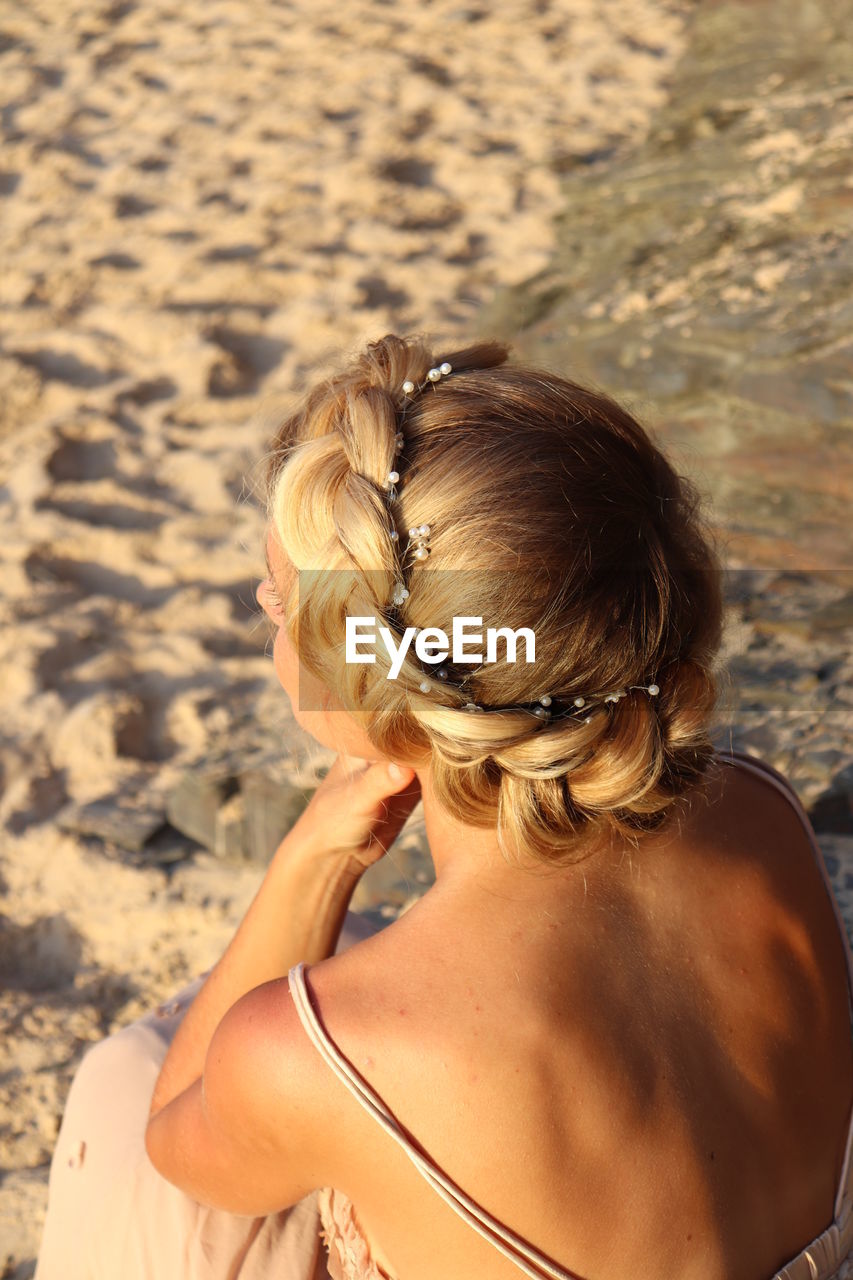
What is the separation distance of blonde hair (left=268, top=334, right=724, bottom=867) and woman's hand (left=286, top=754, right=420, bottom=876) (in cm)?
18

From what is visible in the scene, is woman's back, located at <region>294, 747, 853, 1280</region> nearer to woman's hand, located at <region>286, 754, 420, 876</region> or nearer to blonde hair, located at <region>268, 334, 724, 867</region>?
blonde hair, located at <region>268, 334, 724, 867</region>

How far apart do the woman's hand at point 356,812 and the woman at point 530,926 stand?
0.35ft

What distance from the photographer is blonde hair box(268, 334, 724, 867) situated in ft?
3.46

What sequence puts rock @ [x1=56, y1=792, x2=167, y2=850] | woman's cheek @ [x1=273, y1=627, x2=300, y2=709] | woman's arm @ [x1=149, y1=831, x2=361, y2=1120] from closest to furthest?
woman's cheek @ [x1=273, y1=627, x2=300, y2=709] → woman's arm @ [x1=149, y1=831, x2=361, y2=1120] → rock @ [x1=56, y1=792, x2=167, y2=850]

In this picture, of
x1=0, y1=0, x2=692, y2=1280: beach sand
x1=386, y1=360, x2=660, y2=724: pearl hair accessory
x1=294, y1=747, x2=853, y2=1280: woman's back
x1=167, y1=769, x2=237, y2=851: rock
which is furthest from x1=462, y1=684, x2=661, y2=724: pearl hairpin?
x1=167, y1=769, x2=237, y2=851: rock

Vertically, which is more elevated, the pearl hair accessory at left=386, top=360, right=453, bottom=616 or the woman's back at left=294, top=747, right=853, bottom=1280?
the pearl hair accessory at left=386, top=360, right=453, bottom=616

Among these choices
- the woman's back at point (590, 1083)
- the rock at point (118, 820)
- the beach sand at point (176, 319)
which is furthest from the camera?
the rock at point (118, 820)

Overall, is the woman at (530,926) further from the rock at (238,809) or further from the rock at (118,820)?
the rock at (118,820)

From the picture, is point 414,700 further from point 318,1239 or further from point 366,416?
point 318,1239

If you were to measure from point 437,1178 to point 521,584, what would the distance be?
53 centimetres

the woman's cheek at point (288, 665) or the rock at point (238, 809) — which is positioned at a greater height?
the woman's cheek at point (288, 665)

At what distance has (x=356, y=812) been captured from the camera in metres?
1.43

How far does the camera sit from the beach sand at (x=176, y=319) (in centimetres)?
246

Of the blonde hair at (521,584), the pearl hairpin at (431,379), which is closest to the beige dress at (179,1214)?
the blonde hair at (521,584)
